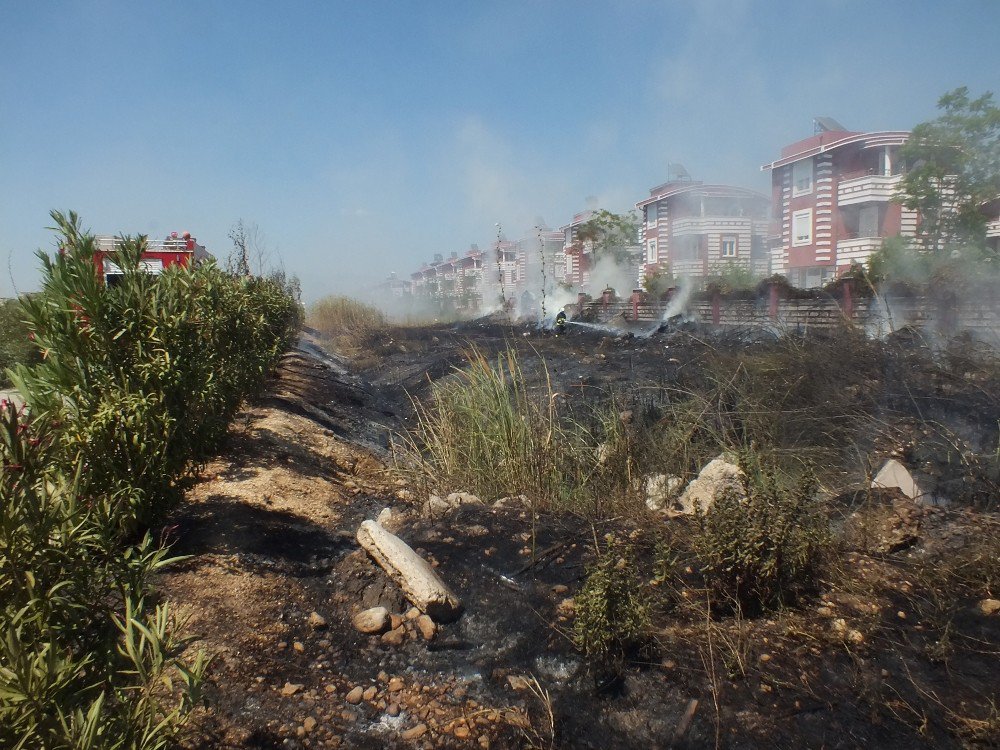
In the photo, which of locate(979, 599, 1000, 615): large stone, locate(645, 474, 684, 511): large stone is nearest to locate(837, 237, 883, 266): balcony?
locate(645, 474, 684, 511): large stone

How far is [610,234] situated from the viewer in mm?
39656

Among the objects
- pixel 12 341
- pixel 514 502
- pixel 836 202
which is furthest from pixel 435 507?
pixel 836 202

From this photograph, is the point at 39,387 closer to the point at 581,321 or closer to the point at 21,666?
the point at 21,666

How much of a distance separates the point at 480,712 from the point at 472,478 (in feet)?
9.25

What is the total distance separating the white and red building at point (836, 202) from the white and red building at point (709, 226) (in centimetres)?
379

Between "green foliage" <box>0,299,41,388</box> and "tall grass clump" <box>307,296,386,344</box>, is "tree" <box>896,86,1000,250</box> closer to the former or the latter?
"tall grass clump" <box>307,296,386,344</box>

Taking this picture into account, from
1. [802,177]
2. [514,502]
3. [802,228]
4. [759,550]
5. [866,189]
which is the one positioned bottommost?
[514,502]

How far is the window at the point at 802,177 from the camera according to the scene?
34.1m

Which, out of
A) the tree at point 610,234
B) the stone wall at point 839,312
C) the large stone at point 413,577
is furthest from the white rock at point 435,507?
the tree at point 610,234

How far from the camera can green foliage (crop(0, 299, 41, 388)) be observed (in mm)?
8891

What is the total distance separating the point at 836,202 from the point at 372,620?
3419cm

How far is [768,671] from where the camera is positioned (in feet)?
9.75

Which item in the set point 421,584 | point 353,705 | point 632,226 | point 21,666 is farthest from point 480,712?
point 632,226

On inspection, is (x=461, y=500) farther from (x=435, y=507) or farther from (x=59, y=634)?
(x=59, y=634)
